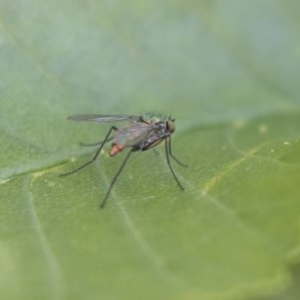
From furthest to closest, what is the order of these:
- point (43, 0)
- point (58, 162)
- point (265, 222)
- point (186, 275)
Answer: point (43, 0), point (58, 162), point (265, 222), point (186, 275)

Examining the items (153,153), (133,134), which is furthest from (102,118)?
(153,153)

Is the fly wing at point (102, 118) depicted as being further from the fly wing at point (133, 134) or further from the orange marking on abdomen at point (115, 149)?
the orange marking on abdomen at point (115, 149)

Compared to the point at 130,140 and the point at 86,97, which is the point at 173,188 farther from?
the point at 86,97

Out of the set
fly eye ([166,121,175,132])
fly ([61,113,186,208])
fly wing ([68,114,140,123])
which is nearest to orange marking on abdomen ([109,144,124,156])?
fly ([61,113,186,208])

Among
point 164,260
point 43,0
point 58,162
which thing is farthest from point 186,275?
point 43,0

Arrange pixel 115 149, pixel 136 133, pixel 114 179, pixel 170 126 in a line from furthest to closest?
pixel 170 126, pixel 136 133, pixel 115 149, pixel 114 179

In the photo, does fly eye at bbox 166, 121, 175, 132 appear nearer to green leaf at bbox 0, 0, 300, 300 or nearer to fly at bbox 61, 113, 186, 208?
fly at bbox 61, 113, 186, 208

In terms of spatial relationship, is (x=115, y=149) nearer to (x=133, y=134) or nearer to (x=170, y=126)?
(x=133, y=134)
